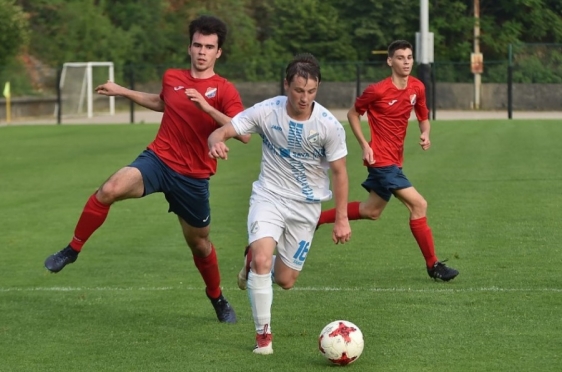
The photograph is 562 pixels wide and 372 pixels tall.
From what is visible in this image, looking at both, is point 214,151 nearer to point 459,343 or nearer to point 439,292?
point 459,343

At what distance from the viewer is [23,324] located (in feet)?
26.6

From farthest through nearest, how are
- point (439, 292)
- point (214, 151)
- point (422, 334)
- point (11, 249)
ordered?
point (11, 249) → point (439, 292) → point (422, 334) → point (214, 151)

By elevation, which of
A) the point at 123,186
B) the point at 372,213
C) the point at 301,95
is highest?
the point at 301,95

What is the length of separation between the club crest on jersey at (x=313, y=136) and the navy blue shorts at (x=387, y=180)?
3.18 metres

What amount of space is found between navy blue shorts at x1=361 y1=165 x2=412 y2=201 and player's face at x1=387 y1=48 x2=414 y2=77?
851 millimetres

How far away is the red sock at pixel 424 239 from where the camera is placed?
980 cm

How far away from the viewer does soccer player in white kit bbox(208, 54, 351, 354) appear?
698 centimetres

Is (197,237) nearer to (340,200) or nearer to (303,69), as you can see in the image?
(340,200)

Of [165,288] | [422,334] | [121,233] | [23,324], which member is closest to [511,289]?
[422,334]

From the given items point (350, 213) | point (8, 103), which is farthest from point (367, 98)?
point (8, 103)

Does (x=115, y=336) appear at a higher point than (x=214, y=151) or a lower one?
lower

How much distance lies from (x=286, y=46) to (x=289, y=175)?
4485cm

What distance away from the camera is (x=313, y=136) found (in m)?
7.12

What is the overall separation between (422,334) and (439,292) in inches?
63.3
